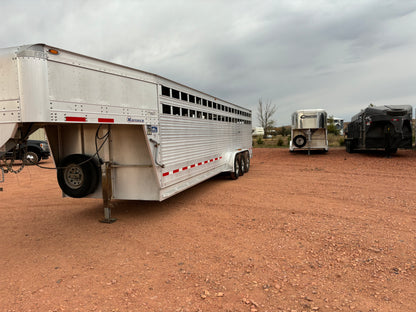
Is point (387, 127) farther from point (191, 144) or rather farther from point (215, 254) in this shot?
point (215, 254)

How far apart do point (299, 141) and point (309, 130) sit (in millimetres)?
941

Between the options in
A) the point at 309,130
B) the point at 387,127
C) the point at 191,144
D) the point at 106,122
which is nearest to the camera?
the point at 106,122

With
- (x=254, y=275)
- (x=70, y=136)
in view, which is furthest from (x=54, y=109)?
(x=254, y=275)

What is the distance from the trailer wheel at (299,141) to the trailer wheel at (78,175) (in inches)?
575

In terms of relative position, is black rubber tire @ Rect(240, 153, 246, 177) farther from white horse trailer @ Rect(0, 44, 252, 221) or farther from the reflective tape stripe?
the reflective tape stripe

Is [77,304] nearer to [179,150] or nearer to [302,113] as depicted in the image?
[179,150]

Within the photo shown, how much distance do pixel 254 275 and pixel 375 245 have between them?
6.48 feet

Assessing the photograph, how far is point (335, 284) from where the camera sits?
3.19 m

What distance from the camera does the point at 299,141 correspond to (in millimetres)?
17812

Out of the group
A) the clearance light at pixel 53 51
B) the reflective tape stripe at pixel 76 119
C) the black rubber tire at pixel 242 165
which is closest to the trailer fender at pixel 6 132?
the reflective tape stripe at pixel 76 119

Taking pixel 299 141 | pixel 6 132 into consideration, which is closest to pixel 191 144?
pixel 6 132

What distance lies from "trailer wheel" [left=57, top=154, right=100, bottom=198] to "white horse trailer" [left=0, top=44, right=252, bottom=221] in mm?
17

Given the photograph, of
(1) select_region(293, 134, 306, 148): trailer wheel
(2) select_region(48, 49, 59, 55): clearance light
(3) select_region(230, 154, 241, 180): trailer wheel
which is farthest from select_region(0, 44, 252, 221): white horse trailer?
(1) select_region(293, 134, 306, 148): trailer wheel

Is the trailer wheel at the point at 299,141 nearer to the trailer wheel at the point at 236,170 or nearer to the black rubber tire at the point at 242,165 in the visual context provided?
the black rubber tire at the point at 242,165
